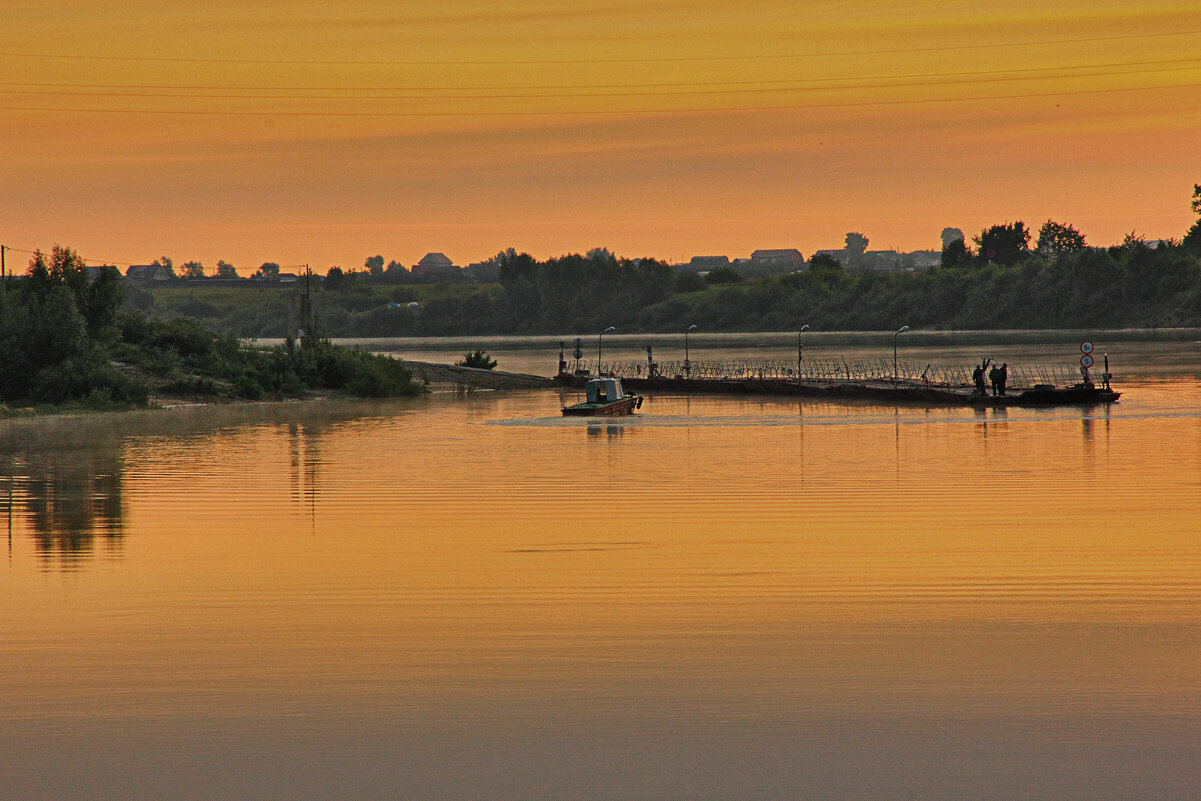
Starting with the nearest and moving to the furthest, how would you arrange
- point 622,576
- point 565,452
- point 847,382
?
1. point 622,576
2. point 565,452
3. point 847,382

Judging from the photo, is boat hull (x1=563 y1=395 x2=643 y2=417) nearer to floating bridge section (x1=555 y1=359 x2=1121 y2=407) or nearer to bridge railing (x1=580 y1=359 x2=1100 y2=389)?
floating bridge section (x1=555 y1=359 x2=1121 y2=407)

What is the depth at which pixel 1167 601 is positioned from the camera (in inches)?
759

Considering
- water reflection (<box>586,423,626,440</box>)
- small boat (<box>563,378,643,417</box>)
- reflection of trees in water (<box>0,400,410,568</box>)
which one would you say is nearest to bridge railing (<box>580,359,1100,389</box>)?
small boat (<box>563,378,643,417</box>)

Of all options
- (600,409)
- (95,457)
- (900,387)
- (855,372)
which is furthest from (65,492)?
(855,372)

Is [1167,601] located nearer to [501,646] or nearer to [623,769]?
[501,646]

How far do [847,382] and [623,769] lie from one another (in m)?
77.4

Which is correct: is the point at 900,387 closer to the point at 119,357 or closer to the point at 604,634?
the point at 119,357

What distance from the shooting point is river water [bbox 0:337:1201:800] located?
12.3m

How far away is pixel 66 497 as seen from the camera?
3416 cm

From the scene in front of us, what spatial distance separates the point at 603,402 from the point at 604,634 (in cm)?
5035

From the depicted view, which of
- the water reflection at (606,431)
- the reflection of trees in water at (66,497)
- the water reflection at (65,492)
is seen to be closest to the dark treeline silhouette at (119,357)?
the water reflection at (65,492)

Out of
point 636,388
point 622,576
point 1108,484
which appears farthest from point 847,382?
point 622,576

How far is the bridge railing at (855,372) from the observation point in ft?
304

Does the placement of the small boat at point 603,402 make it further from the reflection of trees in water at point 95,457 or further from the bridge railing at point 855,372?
the bridge railing at point 855,372
